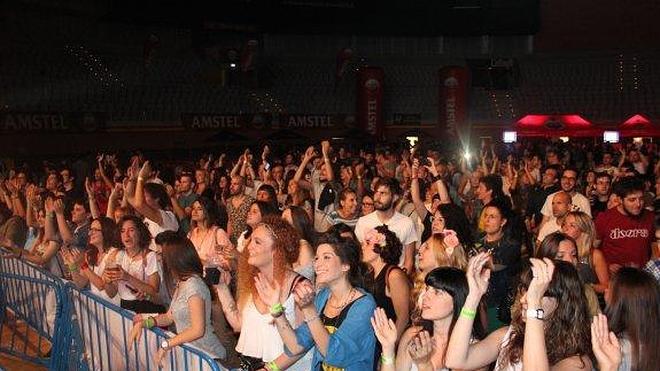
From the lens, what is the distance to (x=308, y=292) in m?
3.59

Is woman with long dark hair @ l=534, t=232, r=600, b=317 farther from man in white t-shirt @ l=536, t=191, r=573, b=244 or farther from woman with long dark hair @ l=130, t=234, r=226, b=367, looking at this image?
woman with long dark hair @ l=130, t=234, r=226, b=367

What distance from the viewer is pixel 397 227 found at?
655 cm

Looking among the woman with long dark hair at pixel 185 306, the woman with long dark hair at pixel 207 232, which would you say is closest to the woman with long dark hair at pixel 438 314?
the woman with long dark hair at pixel 185 306

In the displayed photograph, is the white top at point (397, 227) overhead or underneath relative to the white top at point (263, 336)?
overhead

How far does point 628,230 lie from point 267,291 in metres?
3.87

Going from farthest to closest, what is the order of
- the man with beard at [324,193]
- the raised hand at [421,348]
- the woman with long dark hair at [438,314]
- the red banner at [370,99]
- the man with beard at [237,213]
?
the red banner at [370,99]
the man with beard at [324,193]
the man with beard at [237,213]
the woman with long dark hair at [438,314]
the raised hand at [421,348]

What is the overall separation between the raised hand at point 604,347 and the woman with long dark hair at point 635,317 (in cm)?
43

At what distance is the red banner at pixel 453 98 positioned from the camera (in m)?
29.8

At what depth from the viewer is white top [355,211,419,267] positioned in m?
6.49

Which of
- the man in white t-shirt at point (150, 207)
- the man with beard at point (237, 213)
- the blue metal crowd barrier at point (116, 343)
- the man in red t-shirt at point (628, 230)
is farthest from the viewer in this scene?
the man with beard at point (237, 213)

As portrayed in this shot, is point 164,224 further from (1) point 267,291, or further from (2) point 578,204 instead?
(2) point 578,204

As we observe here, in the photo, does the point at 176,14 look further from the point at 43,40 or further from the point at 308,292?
the point at 308,292

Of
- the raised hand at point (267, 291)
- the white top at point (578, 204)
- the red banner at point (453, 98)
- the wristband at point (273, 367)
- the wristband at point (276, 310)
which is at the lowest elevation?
the wristband at point (273, 367)

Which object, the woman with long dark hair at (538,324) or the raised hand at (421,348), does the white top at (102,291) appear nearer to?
the raised hand at (421,348)
